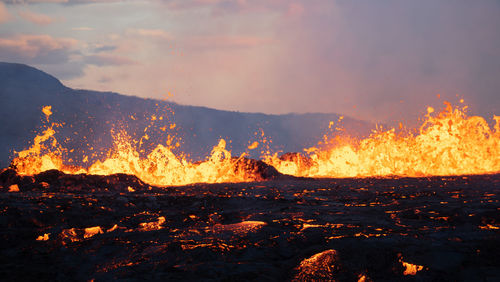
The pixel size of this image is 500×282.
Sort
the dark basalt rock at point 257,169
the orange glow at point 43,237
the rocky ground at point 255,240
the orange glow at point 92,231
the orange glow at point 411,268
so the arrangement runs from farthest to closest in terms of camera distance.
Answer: the dark basalt rock at point 257,169
the orange glow at point 92,231
the orange glow at point 43,237
the rocky ground at point 255,240
the orange glow at point 411,268

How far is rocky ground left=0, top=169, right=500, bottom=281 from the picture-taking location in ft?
8.10

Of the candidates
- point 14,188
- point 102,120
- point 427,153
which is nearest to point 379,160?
point 427,153

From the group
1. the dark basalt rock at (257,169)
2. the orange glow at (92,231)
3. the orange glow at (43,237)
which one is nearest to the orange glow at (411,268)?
the orange glow at (92,231)

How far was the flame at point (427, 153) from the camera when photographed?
11.9 m

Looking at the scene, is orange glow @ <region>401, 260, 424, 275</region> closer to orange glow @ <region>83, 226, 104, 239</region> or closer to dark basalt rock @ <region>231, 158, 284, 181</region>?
orange glow @ <region>83, 226, 104, 239</region>

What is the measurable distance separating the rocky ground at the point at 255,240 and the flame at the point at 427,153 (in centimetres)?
701

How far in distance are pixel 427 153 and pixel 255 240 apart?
34.1ft

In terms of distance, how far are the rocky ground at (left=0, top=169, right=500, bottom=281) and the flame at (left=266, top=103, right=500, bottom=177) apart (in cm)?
701

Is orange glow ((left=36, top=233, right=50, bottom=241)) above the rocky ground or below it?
below

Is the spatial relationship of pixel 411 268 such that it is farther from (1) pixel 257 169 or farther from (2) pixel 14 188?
(1) pixel 257 169

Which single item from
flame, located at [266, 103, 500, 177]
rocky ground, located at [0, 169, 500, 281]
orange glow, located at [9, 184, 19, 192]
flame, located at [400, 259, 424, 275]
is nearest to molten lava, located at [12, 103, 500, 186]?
flame, located at [266, 103, 500, 177]

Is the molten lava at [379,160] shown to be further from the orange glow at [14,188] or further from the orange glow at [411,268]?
the orange glow at [411,268]

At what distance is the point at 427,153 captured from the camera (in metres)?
12.2

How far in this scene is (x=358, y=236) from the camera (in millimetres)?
3158
